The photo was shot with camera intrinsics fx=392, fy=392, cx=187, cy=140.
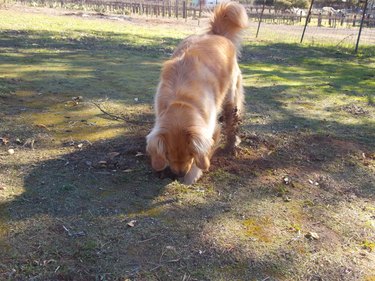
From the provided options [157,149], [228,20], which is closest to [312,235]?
[157,149]

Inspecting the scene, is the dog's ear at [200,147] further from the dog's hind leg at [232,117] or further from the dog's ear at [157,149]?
the dog's hind leg at [232,117]

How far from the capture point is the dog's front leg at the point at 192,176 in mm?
3475

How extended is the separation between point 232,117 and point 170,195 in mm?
1504

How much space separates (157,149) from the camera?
313 cm

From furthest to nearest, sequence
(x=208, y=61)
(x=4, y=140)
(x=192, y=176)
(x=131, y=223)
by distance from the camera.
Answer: (x=4, y=140) < (x=208, y=61) < (x=192, y=176) < (x=131, y=223)

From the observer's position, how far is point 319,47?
1499cm

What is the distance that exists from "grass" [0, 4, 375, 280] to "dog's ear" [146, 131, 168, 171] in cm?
36

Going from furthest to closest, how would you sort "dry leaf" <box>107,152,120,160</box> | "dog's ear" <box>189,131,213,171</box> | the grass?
1. "dry leaf" <box>107,152,120,160</box>
2. "dog's ear" <box>189,131,213,171</box>
3. the grass

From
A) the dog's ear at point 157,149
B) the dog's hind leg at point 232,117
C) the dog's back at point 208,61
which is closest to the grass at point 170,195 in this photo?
the dog's hind leg at point 232,117

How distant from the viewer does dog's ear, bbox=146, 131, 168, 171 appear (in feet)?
10.2

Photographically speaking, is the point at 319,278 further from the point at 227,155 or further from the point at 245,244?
the point at 227,155

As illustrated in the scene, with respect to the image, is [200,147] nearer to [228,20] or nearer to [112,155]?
[112,155]

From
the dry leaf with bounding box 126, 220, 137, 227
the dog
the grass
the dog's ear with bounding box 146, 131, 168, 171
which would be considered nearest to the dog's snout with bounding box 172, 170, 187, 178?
the dog

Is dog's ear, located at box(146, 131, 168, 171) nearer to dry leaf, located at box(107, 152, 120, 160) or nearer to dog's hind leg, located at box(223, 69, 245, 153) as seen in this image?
dry leaf, located at box(107, 152, 120, 160)
